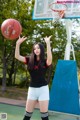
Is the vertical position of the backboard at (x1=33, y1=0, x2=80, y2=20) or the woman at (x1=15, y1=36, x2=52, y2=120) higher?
the backboard at (x1=33, y1=0, x2=80, y2=20)

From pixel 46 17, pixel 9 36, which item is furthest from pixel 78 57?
pixel 9 36

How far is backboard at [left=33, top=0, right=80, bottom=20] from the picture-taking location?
6.50 metres

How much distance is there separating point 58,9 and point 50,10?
243mm

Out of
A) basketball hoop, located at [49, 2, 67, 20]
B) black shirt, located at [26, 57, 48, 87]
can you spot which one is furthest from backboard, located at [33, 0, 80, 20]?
black shirt, located at [26, 57, 48, 87]

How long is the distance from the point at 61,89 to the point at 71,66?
1.82 feet

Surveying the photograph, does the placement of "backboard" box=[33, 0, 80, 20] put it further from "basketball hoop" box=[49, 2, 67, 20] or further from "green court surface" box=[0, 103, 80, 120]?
"green court surface" box=[0, 103, 80, 120]

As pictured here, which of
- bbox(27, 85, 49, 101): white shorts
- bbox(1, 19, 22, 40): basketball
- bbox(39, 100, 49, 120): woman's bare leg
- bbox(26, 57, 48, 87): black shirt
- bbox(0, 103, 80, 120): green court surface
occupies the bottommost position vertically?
bbox(0, 103, 80, 120): green court surface

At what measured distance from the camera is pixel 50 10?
685cm

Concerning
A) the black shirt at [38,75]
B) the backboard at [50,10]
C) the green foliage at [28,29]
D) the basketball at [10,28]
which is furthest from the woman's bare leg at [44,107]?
the green foliage at [28,29]

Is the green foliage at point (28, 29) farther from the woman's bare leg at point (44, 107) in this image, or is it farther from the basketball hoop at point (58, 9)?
the woman's bare leg at point (44, 107)

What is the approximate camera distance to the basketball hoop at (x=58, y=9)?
6.61 m

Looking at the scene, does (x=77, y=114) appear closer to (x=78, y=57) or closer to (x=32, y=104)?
(x=32, y=104)

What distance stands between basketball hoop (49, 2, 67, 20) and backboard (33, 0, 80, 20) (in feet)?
0.11

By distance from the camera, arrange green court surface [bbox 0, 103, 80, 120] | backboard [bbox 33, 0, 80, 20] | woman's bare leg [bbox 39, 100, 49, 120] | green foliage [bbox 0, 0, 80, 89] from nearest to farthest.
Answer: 1. woman's bare leg [bbox 39, 100, 49, 120]
2. green court surface [bbox 0, 103, 80, 120]
3. backboard [bbox 33, 0, 80, 20]
4. green foliage [bbox 0, 0, 80, 89]
